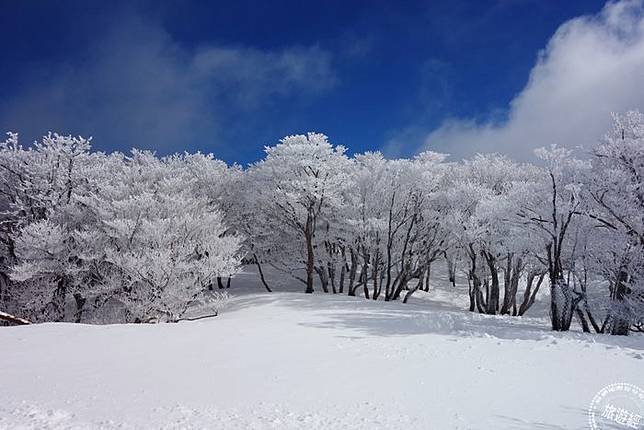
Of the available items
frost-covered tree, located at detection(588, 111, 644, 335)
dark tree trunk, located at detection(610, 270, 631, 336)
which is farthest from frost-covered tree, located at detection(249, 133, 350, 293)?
dark tree trunk, located at detection(610, 270, 631, 336)

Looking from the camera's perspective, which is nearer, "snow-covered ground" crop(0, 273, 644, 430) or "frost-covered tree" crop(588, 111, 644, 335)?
"snow-covered ground" crop(0, 273, 644, 430)

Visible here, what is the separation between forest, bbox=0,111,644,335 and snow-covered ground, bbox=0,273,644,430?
194 inches

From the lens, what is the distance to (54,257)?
22844 millimetres

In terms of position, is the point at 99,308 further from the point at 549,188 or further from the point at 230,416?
the point at 549,188

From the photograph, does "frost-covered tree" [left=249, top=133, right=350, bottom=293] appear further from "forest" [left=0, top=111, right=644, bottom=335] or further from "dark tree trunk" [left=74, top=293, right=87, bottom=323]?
"dark tree trunk" [left=74, top=293, right=87, bottom=323]

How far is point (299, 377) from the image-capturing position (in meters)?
7.52

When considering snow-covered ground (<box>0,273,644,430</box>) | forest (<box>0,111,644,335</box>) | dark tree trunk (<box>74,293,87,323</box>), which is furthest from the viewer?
dark tree trunk (<box>74,293,87,323</box>)

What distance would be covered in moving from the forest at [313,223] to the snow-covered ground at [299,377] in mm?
4937

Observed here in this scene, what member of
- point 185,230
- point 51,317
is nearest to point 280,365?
point 185,230

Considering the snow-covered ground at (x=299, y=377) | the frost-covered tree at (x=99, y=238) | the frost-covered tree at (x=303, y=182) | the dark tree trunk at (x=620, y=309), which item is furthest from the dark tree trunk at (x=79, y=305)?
the dark tree trunk at (x=620, y=309)

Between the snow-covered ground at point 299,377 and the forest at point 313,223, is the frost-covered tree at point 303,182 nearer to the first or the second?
the forest at point 313,223

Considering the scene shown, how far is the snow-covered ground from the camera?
17.9 feet

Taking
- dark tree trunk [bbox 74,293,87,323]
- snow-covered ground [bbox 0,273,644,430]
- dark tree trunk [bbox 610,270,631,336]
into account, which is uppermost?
dark tree trunk [bbox 610,270,631,336]

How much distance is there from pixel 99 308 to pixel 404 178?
68.2ft
